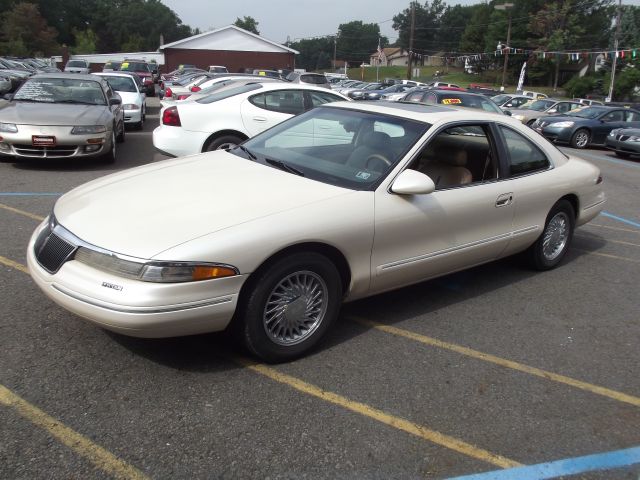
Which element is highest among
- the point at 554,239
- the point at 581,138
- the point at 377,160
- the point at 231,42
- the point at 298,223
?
the point at 231,42

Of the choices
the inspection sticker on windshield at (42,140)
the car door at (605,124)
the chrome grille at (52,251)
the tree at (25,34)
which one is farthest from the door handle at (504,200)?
the tree at (25,34)

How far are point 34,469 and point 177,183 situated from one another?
195cm

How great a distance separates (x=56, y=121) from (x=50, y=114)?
33 centimetres

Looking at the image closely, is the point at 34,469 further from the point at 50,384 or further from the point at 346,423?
the point at 346,423

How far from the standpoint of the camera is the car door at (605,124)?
691 inches

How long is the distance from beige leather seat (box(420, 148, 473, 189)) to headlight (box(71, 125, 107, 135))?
614 centimetres

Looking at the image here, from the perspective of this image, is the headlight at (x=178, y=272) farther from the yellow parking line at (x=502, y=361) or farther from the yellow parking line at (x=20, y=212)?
the yellow parking line at (x=20, y=212)

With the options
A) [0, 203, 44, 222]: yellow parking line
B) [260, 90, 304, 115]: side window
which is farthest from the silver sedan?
[260, 90, 304, 115]: side window

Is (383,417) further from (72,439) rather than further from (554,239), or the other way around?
(554,239)

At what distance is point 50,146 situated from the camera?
27.8 feet

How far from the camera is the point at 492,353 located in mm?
3809

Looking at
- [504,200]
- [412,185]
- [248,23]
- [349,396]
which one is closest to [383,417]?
[349,396]

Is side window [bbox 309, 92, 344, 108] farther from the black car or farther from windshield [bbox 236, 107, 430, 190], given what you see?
the black car

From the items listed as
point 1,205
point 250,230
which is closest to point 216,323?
point 250,230
